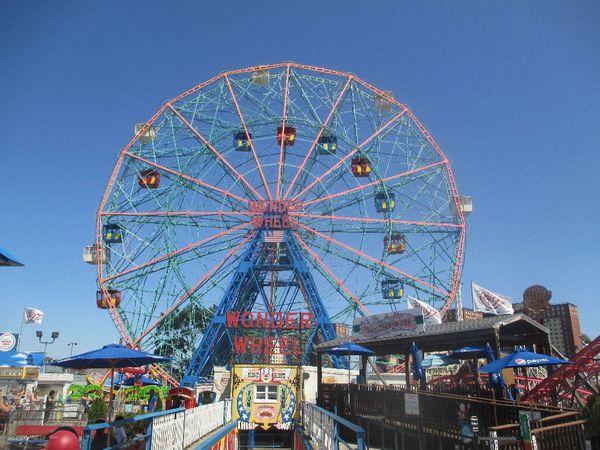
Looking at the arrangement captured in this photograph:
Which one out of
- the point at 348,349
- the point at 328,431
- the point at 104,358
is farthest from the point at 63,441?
the point at 348,349

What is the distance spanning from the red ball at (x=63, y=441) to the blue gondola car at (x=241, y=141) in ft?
85.8

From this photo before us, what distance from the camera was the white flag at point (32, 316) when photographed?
3456 cm

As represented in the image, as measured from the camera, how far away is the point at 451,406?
33.9 ft

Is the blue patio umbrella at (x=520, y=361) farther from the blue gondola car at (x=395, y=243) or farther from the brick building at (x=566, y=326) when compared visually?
the brick building at (x=566, y=326)

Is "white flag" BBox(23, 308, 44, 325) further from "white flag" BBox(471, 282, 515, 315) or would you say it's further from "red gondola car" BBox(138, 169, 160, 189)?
"white flag" BBox(471, 282, 515, 315)

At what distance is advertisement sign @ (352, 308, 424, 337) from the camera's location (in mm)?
17906

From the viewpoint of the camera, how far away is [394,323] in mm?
18922

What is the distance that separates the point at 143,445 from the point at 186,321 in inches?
1876

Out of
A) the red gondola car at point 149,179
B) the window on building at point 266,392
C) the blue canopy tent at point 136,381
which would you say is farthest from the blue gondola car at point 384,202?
the window on building at point 266,392

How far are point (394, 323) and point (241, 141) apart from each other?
1582 centimetres

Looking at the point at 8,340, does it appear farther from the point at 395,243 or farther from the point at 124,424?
the point at 124,424

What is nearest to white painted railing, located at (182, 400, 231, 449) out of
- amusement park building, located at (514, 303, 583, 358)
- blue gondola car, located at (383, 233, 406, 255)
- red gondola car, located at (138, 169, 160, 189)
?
blue gondola car, located at (383, 233, 406, 255)

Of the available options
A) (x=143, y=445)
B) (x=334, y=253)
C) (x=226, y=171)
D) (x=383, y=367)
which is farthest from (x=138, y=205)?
(x=143, y=445)

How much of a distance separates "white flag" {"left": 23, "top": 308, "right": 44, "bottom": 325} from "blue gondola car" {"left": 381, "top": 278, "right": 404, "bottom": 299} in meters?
23.5
